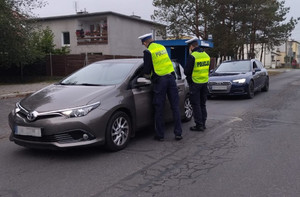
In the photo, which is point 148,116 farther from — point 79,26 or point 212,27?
point 79,26

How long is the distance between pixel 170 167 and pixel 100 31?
26.3 m

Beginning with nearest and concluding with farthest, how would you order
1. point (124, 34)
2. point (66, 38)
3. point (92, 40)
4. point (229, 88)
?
point (229, 88)
point (92, 40)
point (124, 34)
point (66, 38)

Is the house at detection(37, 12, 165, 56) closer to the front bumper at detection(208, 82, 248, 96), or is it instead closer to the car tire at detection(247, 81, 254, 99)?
the car tire at detection(247, 81, 254, 99)

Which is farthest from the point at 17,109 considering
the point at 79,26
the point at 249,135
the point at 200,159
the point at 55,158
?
the point at 79,26

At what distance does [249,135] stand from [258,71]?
7.60 metres

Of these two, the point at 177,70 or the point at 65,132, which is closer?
the point at 65,132

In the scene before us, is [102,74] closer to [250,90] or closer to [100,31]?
[250,90]

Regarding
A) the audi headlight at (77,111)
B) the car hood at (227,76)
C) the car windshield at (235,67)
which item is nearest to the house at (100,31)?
the car windshield at (235,67)

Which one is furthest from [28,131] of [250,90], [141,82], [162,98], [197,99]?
[250,90]

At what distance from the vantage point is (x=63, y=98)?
489 cm

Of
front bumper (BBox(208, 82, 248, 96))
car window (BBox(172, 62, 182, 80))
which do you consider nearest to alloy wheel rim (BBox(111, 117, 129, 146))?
car window (BBox(172, 62, 182, 80))

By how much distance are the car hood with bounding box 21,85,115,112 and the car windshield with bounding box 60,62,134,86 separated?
1.03ft

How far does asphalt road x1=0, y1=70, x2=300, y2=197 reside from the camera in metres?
3.71

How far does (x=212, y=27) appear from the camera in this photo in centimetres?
2688
